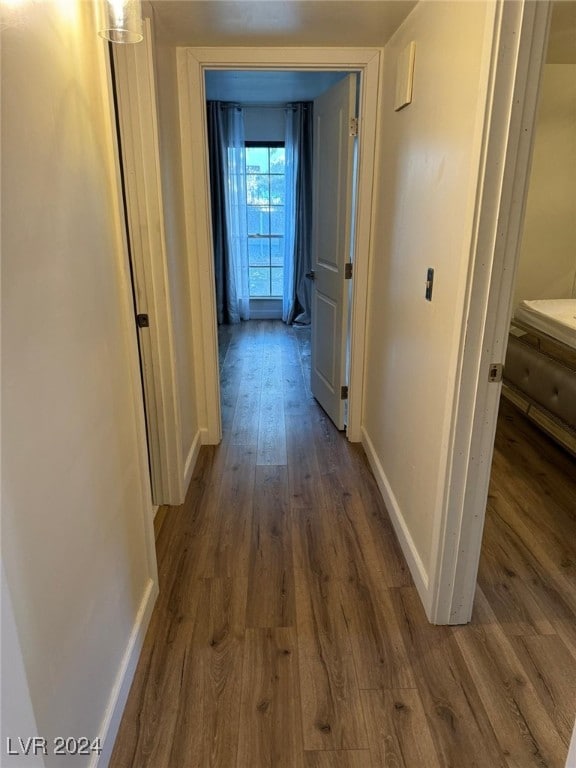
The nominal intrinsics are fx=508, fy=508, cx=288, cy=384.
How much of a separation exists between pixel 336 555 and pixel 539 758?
979 mm

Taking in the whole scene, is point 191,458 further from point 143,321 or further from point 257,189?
Result: point 257,189

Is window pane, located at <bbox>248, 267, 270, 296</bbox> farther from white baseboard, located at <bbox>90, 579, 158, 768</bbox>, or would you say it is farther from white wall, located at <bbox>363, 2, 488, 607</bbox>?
white baseboard, located at <bbox>90, 579, 158, 768</bbox>

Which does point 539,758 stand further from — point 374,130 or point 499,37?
point 374,130

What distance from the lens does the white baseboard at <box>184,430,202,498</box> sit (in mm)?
2681

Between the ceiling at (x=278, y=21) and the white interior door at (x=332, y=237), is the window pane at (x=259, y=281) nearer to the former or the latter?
the white interior door at (x=332, y=237)

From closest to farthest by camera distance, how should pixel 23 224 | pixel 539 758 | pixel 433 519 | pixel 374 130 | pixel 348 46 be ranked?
pixel 23 224
pixel 539 758
pixel 433 519
pixel 348 46
pixel 374 130

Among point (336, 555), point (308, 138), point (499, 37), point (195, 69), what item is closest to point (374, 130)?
point (195, 69)

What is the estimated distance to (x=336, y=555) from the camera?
7.19 ft

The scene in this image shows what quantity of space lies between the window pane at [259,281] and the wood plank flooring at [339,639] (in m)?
4.23

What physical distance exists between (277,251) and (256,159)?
1123 millimetres

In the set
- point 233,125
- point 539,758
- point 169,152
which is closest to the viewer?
point 539,758

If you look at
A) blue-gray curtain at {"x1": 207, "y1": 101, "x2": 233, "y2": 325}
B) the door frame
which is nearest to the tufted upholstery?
the door frame

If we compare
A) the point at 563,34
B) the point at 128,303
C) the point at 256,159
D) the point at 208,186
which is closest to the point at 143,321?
the point at 128,303

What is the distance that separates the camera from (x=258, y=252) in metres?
6.59
